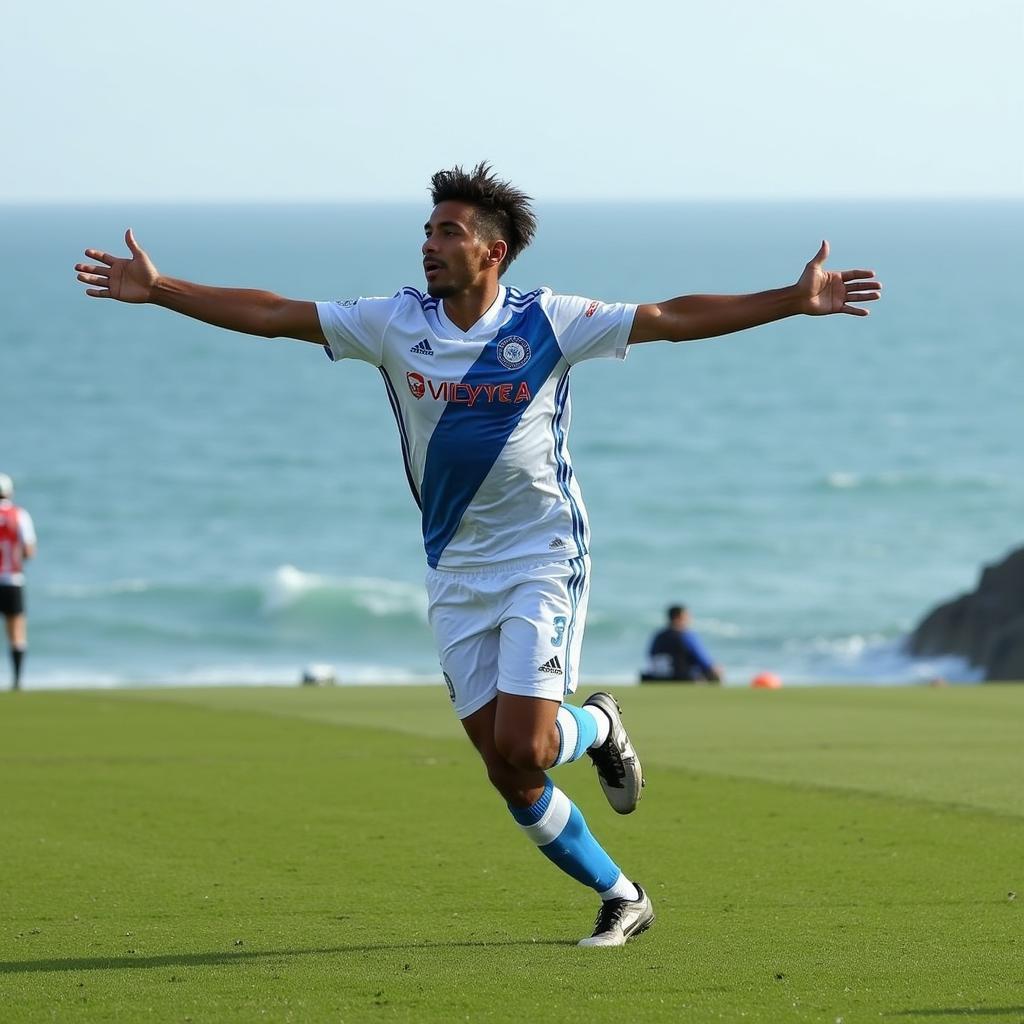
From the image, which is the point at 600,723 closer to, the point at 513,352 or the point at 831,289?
the point at 513,352

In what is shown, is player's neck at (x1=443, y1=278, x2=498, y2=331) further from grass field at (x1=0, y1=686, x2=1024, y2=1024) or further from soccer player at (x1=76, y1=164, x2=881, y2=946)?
grass field at (x1=0, y1=686, x2=1024, y2=1024)

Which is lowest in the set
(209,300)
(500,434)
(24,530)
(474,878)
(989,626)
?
(989,626)

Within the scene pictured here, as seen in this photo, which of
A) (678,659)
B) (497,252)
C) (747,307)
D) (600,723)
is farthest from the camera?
(678,659)

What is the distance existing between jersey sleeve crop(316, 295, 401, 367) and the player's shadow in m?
1.98

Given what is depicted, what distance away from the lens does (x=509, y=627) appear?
6.82 m

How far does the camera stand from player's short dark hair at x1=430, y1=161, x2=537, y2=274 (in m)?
7.08

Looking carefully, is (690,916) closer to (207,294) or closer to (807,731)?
(207,294)

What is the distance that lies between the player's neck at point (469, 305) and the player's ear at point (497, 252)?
78mm

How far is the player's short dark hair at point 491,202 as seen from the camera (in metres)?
7.08

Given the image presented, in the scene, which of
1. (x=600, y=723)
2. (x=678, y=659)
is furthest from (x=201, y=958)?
(x=678, y=659)

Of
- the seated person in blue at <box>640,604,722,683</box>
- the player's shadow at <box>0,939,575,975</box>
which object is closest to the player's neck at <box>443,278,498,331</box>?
the player's shadow at <box>0,939,575,975</box>

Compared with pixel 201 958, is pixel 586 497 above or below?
below

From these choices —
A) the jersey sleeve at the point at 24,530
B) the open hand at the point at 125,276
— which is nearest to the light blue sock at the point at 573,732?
the open hand at the point at 125,276

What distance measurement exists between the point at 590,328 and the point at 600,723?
1445mm
